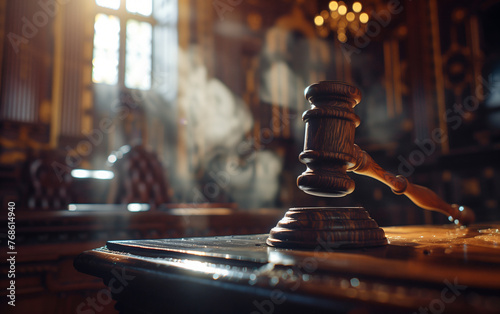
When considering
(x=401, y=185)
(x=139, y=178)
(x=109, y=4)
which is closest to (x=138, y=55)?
(x=109, y=4)

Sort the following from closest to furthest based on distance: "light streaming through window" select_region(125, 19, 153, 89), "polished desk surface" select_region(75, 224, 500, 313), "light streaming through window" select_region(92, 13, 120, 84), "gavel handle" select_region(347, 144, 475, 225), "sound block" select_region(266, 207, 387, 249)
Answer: "polished desk surface" select_region(75, 224, 500, 313) < "sound block" select_region(266, 207, 387, 249) < "gavel handle" select_region(347, 144, 475, 225) < "light streaming through window" select_region(92, 13, 120, 84) < "light streaming through window" select_region(125, 19, 153, 89)

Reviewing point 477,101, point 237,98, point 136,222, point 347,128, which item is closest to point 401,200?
point 477,101

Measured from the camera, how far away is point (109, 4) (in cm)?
604

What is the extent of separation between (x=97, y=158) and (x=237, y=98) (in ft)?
8.46

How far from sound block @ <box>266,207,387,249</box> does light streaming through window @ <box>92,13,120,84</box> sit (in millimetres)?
5673

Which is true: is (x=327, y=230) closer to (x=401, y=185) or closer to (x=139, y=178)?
(x=401, y=185)

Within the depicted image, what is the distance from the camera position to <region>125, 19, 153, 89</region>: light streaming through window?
6051 mm

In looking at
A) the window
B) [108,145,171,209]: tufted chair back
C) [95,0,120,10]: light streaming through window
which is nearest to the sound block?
[108,145,171,209]: tufted chair back

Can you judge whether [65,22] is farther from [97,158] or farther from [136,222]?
[136,222]

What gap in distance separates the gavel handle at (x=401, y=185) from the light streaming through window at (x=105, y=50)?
558 centimetres

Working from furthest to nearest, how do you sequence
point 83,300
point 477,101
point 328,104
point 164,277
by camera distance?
1. point 477,101
2. point 83,300
3. point 328,104
4. point 164,277

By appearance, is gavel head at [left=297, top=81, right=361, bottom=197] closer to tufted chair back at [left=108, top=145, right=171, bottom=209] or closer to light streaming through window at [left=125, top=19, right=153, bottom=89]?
tufted chair back at [left=108, top=145, right=171, bottom=209]

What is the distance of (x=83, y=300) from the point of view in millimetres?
1322

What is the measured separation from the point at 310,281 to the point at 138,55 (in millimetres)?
6427
